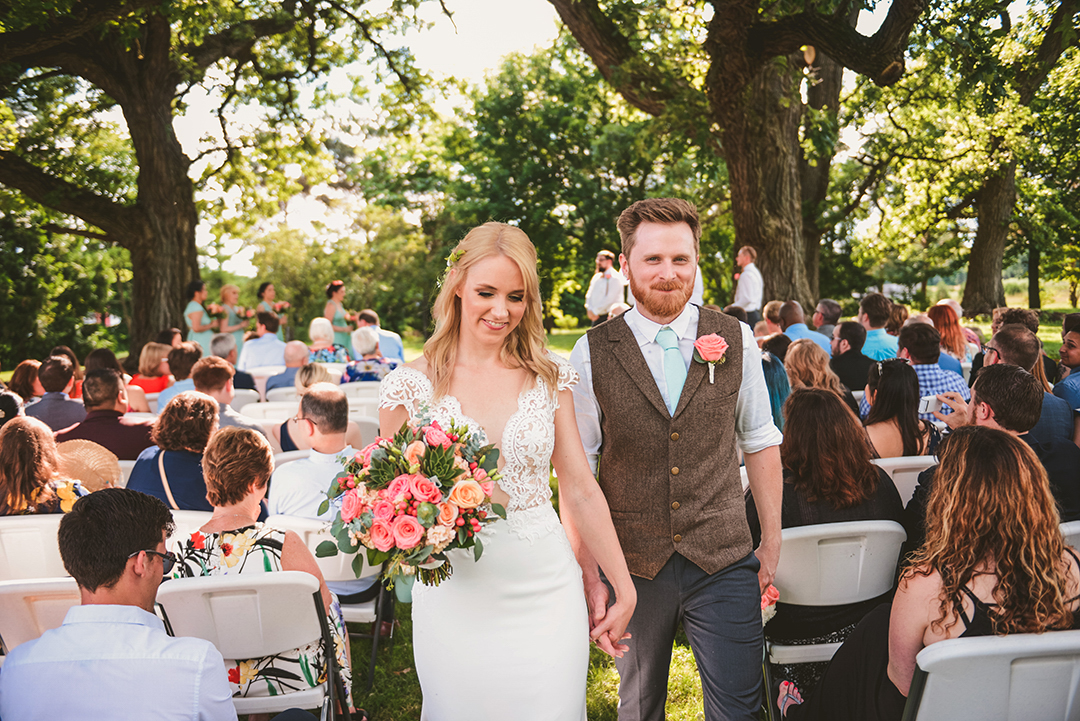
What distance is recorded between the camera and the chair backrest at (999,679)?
1.86 m

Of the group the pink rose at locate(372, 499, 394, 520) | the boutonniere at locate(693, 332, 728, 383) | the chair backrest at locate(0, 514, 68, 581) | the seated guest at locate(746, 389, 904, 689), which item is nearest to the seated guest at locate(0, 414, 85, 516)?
the chair backrest at locate(0, 514, 68, 581)

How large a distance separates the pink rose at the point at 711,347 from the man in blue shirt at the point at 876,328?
5.06m

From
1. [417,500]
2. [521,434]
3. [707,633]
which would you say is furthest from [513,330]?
[707,633]

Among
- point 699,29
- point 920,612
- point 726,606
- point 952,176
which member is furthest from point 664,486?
point 952,176

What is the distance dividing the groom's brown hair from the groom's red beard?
142mm

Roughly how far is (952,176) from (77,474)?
2151 cm

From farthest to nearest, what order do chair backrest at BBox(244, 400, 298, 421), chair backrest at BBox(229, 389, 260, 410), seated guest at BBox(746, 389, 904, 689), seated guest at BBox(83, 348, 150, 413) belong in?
chair backrest at BBox(229, 389, 260, 410) < seated guest at BBox(83, 348, 150, 413) < chair backrest at BBox(244, 400, 298, 421) < seated guest at BBox(746, 389, 904, 689)

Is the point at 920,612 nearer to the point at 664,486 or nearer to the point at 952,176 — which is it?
the point at 664,486

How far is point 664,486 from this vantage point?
240 cm

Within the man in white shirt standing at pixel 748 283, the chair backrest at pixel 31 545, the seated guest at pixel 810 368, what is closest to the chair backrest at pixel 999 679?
the seated guest at pixel 810 368

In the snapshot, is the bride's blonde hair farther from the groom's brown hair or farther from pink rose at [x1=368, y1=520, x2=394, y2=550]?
pink rose at [x1=368, y1=520, x2=394, y2=550]

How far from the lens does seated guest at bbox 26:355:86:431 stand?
18.0ft

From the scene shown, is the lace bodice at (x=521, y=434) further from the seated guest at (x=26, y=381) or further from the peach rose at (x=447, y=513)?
the seated guest at (x=26, y=381)

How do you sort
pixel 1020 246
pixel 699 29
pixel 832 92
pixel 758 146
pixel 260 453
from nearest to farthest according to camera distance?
pixel 260 453, pixel 758 146, pixel 699 29, pixel 832 92, pixel 1020 246
